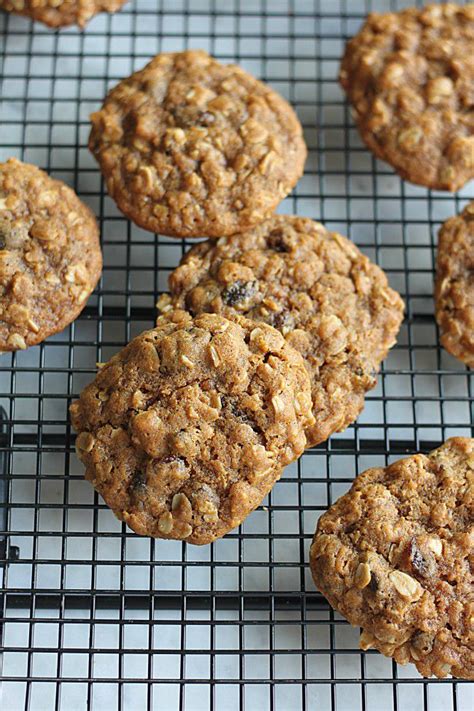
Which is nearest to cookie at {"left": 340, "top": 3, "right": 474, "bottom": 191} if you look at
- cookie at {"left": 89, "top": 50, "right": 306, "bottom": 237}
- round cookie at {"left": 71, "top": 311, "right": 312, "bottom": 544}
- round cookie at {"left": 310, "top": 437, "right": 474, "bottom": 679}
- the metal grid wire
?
the metal grid wire

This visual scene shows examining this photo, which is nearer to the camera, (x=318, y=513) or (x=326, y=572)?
(x=326, y=572)

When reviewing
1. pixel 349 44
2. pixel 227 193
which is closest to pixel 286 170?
pixel 227 193

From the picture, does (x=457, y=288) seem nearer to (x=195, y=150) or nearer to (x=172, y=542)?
(x=195, y=150)

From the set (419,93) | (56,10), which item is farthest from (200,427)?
(56,10)

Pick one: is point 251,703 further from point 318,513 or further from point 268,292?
point 268,292

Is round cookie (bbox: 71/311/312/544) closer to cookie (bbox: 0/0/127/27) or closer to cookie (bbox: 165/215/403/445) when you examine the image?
cookie (bbox: 165/215/403/445)

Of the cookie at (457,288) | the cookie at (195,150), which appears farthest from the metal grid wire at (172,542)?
the cookie at (195,150)
